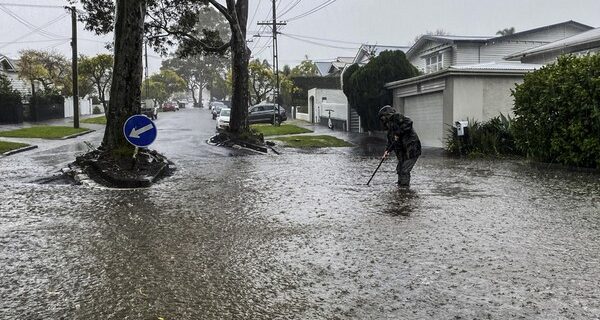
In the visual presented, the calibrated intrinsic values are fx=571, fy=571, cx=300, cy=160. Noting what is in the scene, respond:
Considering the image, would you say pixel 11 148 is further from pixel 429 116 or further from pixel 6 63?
pixel 6 63

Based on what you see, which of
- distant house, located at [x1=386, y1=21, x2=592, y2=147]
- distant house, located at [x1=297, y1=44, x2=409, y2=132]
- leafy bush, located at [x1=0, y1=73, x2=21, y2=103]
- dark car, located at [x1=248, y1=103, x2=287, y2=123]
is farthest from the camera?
dark car, located at [x1=248, y1=103, x2=287, y2=123]

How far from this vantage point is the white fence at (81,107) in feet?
161

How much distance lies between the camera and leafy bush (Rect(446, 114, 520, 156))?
1809cm

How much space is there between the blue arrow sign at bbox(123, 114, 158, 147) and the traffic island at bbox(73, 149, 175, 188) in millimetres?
621

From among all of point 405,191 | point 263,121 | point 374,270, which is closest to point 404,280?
point 374,270

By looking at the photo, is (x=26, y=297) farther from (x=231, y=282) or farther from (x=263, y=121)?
(x=263, y=121)

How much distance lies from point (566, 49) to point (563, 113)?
34.3ft

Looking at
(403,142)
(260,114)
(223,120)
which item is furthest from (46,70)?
(403,142)

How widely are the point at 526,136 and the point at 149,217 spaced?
10.9 m

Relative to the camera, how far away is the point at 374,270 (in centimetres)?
531

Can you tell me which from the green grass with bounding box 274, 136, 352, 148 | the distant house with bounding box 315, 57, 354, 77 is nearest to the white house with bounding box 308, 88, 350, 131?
the green grass with bounding box 274, 136, 352, 148

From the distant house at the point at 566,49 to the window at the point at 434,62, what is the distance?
919 cm

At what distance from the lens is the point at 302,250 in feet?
19.9

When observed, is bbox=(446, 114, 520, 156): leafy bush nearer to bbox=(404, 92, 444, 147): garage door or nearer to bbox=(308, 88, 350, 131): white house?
bbox=(404, 92, 444, 147): garage door
